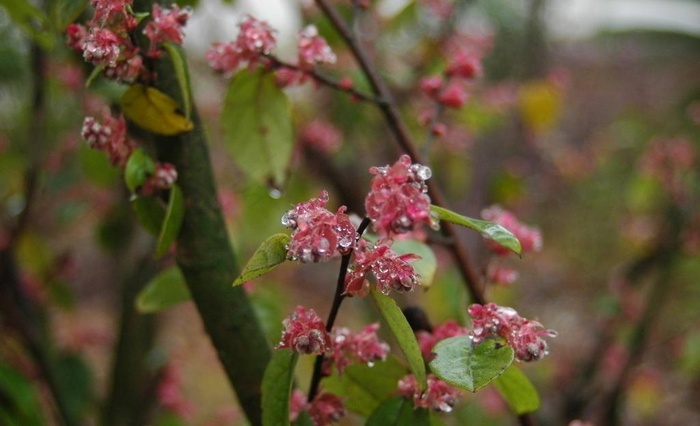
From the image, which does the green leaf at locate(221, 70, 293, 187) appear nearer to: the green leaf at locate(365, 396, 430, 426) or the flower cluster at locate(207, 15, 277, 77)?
the flower cluster at locate(207, 15, 277, 77)

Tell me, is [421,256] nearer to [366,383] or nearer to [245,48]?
[366,383]

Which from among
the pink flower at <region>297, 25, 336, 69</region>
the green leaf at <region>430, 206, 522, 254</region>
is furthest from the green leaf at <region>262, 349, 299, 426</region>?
the pink flower at <region>297, 25, 336, 69</region>

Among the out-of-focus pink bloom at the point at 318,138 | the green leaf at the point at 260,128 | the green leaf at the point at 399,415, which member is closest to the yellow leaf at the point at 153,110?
the green leaf at the point at 260,128

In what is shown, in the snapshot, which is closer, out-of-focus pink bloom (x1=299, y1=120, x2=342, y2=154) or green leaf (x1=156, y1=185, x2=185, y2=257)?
green leaf (x1=156, y1=185, x2=185, y2=257)

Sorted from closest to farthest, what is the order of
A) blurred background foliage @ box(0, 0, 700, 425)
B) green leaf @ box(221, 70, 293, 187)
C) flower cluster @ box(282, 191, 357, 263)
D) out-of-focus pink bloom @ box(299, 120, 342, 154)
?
flower cluster @ box(282, 191, 357, 263) → green leaf @ box(221, 70, 293, 187) → blurred background foliage @ box(0, 0, 700, 425) → out-of-focus pink bloom @ box(299, 120, 342, 154)

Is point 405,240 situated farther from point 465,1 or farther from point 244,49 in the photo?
point 465,1

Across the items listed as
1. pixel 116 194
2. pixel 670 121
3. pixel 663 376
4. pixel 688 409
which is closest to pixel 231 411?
pixel 116 194

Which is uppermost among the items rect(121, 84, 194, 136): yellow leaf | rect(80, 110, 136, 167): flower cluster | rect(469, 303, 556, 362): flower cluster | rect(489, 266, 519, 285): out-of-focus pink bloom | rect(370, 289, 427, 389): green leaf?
rect(469, 303, 556, 362): flower cluster
